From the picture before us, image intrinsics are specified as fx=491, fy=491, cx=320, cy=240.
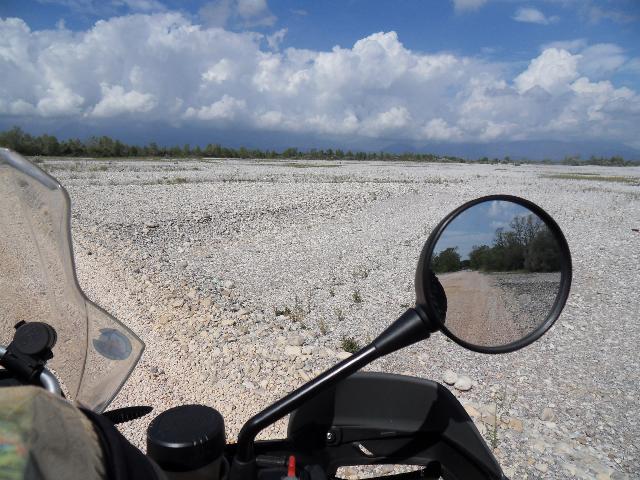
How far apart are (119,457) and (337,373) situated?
0.59m

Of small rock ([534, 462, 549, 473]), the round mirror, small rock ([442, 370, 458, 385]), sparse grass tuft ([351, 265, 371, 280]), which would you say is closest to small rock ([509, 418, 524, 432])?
small rock ([534, 462, 549, 473])

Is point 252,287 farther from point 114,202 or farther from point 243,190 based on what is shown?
point 243,190

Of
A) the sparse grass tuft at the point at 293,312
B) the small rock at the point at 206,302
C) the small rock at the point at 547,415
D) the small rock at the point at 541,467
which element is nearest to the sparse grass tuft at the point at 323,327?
the sparse grass tuft at the point at 293,312

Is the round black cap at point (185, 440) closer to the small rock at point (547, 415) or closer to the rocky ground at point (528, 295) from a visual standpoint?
the rocky ground at point (528, 295)

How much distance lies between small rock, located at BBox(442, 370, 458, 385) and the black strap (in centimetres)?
397

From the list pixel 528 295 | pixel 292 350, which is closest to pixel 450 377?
pixel 292 350

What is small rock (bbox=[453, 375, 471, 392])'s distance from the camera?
4.36m

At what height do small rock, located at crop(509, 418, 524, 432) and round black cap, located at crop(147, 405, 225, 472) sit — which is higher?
round black cap, located at crop(147, 405, 225, 472)

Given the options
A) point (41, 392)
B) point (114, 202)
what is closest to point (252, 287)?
point (41, 392)

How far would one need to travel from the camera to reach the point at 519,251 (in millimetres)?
1764

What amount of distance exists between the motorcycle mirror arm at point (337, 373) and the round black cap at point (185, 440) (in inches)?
2.8

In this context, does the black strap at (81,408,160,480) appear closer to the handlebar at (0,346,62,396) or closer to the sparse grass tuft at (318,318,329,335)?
the handlebar at (0,346,62,396)

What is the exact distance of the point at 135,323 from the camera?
5422mm

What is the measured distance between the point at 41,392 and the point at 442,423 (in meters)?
1.22
